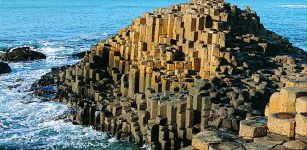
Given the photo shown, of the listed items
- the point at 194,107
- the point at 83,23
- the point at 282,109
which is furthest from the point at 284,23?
the point at 282,109

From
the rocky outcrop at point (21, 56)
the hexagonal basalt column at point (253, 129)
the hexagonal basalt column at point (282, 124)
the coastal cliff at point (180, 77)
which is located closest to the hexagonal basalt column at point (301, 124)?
the hexagonal basalt column at point (282, 124)

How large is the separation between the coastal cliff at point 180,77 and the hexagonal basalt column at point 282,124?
23.1 inches

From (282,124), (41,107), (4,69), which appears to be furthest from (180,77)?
(4,69)

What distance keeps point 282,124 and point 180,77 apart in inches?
474

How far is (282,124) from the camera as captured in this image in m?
9.35

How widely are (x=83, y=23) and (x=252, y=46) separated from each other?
52426 mm

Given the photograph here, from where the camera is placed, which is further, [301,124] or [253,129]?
[253,129]

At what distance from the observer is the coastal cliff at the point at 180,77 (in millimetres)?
17234

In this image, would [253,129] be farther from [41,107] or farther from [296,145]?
[41,107]

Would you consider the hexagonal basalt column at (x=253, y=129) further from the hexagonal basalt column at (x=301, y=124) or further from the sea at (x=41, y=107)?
the sea at (x=41, y=107)

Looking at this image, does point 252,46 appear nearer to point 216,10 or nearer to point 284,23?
point 216,10

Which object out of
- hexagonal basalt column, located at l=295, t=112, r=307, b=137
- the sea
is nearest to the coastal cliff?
the sea

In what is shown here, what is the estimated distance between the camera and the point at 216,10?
85.9 ft

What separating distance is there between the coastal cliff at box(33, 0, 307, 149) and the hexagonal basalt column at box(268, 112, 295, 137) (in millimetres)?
586
